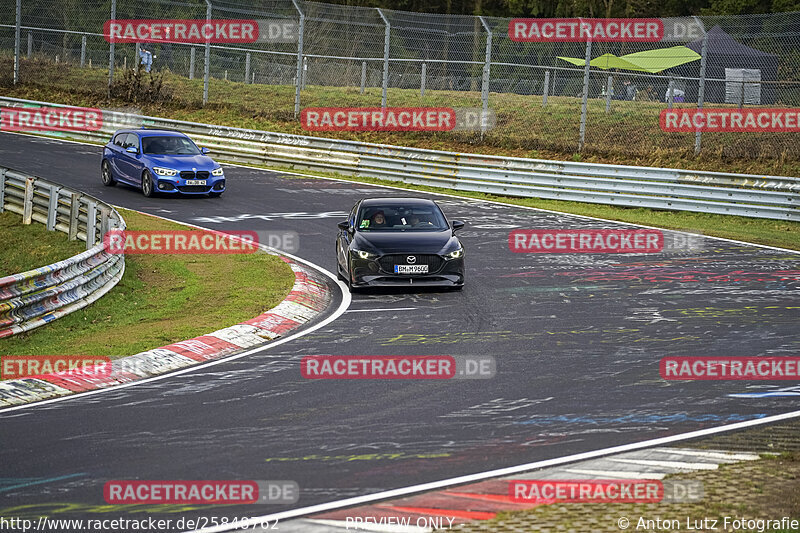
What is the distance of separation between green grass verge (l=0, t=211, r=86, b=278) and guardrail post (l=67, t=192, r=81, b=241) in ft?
0.51

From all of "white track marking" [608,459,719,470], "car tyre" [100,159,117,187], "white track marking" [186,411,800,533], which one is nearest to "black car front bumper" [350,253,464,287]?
"white track marking" [186,411,800,533]

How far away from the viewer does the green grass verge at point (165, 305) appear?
11.9 metres

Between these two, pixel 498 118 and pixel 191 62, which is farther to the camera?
pixel 191 62

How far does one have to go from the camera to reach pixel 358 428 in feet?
27.5

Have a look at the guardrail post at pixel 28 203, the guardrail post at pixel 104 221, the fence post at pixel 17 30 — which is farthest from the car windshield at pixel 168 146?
the fence post at pixel 17 30

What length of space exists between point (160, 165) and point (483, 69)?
10048 millimetres

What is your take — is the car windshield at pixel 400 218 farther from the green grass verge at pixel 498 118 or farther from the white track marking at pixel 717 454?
the green grass verge at pixel 498 118

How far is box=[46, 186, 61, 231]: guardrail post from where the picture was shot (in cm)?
1906

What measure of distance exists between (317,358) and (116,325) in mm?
3693

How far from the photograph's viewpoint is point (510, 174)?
25797 millimetres

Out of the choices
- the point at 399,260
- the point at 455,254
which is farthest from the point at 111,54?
the point at 455,254

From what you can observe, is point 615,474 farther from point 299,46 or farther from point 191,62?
point 191,62

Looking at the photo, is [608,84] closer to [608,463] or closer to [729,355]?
[729,355]

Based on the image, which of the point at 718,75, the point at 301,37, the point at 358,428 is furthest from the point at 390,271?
the point at 301,37
